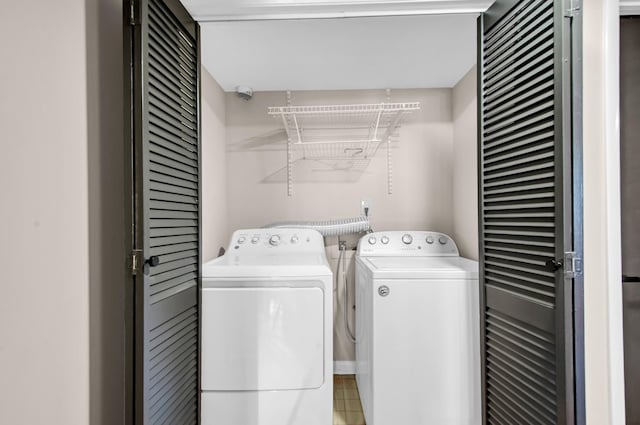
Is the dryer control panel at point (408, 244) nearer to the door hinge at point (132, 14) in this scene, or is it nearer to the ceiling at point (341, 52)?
the ceiling at point (341, 52)

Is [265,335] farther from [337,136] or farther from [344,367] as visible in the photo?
[337,136]

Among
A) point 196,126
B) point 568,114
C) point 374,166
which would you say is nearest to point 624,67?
point 568,114

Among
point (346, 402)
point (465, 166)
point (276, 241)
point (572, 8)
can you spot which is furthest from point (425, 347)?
point (572, 8)

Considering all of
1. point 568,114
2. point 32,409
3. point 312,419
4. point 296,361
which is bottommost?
point 312,419

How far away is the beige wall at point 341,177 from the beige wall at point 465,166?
83 millimetres

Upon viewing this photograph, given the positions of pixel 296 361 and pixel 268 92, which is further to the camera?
pixel 268 92

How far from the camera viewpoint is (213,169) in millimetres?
2275

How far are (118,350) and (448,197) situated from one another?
7.70 ft

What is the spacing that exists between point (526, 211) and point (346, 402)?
175 cm

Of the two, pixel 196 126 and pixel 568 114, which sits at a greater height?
pixel 196 126

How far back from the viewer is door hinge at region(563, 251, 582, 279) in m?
0.96

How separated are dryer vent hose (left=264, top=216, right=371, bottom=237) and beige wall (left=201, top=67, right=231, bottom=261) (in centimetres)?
42

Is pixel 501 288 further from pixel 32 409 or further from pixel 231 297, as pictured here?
pixel 32 409

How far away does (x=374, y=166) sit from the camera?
2.54 metres
